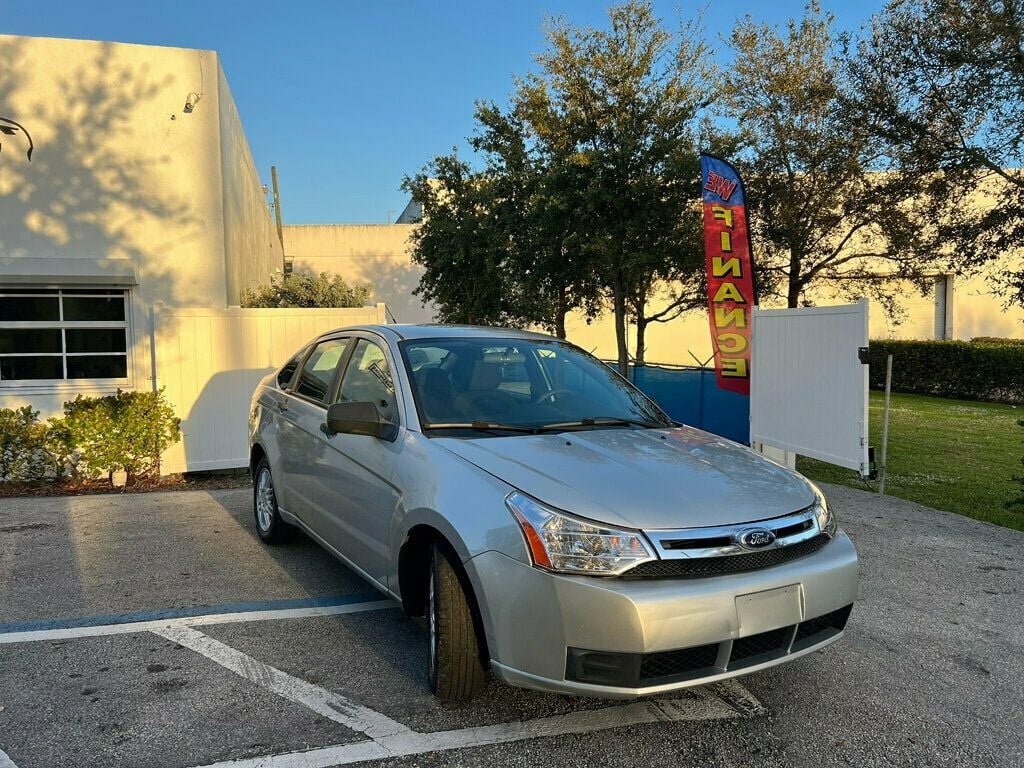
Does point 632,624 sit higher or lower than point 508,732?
higher

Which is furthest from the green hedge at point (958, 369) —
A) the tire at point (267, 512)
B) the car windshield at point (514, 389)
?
the tire at point (267, 512)

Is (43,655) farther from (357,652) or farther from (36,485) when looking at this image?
(36,485)

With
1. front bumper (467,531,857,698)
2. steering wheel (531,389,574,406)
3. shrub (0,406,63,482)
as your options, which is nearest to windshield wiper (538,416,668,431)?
steering wheel (531,389,574,406)

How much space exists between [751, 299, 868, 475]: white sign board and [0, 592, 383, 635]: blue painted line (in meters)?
4.31

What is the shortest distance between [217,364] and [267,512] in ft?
12.3

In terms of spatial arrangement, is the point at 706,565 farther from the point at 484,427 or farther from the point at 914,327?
the point at 914,327

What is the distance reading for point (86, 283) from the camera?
974 centimetres

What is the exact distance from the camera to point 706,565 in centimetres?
266

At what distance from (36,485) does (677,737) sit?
7.70 meters

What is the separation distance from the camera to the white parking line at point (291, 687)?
3.00m

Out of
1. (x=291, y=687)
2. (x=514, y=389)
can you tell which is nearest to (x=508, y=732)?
(x=291, y=687)

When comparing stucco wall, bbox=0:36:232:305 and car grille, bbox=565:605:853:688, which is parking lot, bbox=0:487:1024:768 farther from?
stucco wall, bbox=0:36:232:305

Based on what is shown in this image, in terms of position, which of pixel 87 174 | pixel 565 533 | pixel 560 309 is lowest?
pixel 565 533

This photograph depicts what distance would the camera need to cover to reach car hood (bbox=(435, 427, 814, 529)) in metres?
2.73
